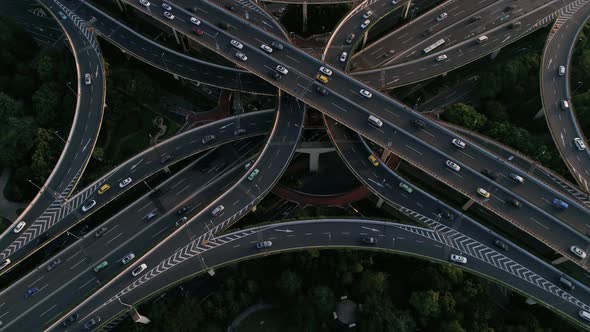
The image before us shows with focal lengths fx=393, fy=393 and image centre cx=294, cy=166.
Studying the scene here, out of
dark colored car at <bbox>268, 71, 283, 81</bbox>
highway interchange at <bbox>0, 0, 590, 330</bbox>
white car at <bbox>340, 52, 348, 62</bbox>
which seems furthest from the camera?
white car at <bbox>340, 52, 348, 62</bbox>

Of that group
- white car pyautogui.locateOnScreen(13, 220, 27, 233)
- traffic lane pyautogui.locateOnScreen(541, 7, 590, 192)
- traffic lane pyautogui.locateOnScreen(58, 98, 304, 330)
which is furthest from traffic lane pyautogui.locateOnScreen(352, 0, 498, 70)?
white car pyautogui.locateOnScreen(13, 220, 27, 233)

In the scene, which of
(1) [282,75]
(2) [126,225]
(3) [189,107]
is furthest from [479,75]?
(2) [126,225]

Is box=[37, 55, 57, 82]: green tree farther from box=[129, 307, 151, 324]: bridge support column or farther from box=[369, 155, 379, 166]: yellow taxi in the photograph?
box=[369, 155, 379, 166]: yellow taxi

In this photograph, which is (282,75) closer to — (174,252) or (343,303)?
(174,252)

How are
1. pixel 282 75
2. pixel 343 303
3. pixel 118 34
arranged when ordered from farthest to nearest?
1. pixel 118 34
2. pixel 282 75
3. pixel 343 303

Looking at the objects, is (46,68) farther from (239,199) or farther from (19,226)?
(239,199)

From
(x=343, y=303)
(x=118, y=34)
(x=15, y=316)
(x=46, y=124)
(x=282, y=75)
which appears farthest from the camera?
(x=118, y=34)

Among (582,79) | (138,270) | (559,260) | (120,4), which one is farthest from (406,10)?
(138,270)
